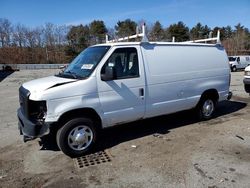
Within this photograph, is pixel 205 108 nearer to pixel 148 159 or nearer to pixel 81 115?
pixel 148 159

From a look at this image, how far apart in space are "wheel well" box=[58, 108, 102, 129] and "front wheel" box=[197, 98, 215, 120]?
10.3 ft

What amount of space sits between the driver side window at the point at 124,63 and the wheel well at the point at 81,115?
0.83m

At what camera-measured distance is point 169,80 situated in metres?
6.01

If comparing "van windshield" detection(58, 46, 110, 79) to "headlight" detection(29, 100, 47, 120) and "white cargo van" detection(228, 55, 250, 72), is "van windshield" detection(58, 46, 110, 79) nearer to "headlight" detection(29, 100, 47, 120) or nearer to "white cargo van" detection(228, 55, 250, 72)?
"headlight" detection(29, 100, 47, 120)

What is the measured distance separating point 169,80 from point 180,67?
49cm

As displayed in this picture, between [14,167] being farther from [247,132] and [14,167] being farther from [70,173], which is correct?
[247,132]

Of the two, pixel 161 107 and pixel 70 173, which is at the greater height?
pixel 161 107

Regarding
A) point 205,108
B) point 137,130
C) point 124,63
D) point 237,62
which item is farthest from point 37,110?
point 237,62

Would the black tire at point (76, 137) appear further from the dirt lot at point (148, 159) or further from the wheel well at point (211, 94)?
the wheel well at point (211, 94)

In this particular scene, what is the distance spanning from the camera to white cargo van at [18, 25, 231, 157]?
4.66 m

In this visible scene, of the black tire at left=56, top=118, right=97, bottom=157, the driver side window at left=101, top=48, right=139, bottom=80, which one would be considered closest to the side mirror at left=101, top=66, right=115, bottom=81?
the driver side window at left=101, top=48, right=139, bottom=80

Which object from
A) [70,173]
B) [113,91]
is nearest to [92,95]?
[113,91]

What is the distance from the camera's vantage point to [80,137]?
194 inches

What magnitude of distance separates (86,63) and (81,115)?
3.62ft
